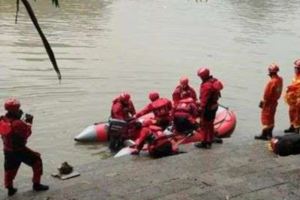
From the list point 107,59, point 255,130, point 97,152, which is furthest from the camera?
point 107,59

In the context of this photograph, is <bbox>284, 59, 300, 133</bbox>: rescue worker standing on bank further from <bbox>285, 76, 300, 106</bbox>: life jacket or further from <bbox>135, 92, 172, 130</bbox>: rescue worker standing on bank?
<bbox>135, 92, 172, 130</bbox>: rescue worker standing on bank

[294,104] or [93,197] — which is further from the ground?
[294,104]

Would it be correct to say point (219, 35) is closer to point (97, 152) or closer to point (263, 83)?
point (263, 83)

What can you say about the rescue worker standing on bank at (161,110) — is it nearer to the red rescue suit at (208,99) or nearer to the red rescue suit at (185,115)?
the red rescue suit at (185,115)

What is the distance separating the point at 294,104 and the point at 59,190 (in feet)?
15.7

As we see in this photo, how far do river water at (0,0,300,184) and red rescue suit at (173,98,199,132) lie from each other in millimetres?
974

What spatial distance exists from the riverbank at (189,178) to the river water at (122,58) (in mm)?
1864

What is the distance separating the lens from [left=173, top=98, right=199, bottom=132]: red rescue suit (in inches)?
479

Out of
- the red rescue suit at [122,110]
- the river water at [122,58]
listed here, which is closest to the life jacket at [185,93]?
the red rescue suit at [122,110]

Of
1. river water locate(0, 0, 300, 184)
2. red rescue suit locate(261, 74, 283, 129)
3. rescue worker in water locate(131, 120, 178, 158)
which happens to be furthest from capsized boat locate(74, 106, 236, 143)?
rescue worker in water locate(131, 120, 178, 158)

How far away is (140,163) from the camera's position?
399 inches

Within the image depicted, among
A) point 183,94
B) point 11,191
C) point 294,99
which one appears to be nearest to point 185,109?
point 183,94

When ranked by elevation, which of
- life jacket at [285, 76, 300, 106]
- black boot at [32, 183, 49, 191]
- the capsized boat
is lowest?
the capsized boat

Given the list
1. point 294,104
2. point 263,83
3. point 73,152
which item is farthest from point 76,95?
point 294,104
